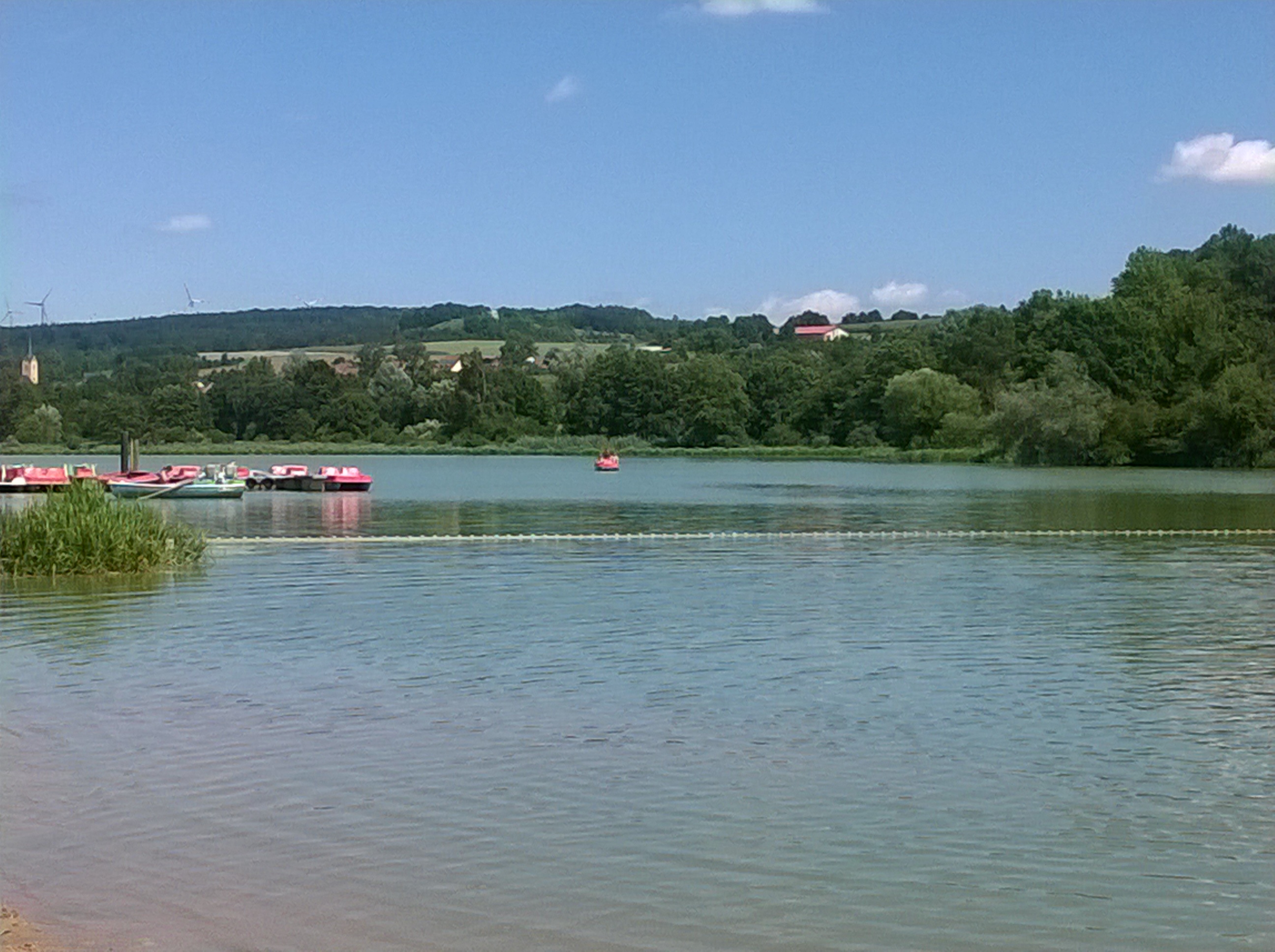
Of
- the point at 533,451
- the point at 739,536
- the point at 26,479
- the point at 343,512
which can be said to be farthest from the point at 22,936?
the point at 533,451

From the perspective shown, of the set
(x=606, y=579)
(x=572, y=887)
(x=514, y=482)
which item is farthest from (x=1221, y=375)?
(x=572, y=887)

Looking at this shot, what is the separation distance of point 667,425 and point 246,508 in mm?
106056

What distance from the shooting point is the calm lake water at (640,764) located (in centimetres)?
928

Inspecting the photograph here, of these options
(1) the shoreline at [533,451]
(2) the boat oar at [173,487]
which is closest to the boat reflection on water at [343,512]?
(2) the boat oar at [173,487]

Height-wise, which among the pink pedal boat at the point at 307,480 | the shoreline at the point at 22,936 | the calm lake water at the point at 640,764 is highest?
the pink pedal boat at the point at 307,480

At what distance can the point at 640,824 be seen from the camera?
36.7 feet

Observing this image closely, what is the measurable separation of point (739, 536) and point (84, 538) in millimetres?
18188

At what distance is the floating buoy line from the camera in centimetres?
3953

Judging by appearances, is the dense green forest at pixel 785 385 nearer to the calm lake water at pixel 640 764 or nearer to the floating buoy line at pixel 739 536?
the floating buoy line at pixel 739 536

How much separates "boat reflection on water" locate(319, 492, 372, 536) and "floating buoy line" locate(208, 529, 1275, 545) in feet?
10.9

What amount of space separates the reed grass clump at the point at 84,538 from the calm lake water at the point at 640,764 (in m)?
0.93

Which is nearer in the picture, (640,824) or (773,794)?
(640,824)

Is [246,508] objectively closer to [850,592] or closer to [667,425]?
[850,592]

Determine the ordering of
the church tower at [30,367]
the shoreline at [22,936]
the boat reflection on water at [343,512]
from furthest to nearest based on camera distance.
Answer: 1. the church tower at [30,367]
2. the boat reflection on water at [343,512]
3. the shoreline at [22,936]
